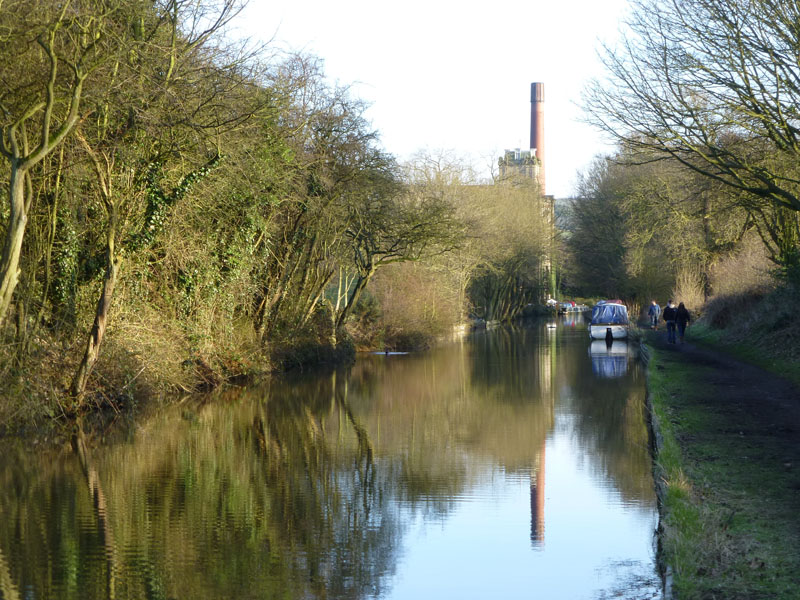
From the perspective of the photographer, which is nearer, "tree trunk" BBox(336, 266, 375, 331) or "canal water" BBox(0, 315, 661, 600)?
"canal water" BBox(0, 315, 661, 600)

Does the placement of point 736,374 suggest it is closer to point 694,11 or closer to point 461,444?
point 694,11

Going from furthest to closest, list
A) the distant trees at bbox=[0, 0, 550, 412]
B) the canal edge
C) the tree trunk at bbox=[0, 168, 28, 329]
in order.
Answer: the distant trees at bbox=[0, 0, 550, 412]
the tree trunk at bbox=[0, 168, 28, 329]
the canal edge

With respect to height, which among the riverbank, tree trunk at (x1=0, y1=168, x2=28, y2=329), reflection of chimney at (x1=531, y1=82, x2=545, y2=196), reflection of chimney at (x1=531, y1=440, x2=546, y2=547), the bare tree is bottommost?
reflection of chimney at (x1=531, y1=440, x2=546, y2=547)

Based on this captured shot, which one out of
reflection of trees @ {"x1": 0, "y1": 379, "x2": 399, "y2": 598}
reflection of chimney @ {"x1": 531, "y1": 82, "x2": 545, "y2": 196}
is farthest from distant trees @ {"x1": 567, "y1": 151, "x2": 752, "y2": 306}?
reflection of chimney @ {"x1": 531, "y1": 82, "x2": 545, "y2": 196}

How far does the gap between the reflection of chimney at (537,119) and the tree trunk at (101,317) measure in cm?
8165

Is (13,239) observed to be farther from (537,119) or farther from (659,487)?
(537,119)

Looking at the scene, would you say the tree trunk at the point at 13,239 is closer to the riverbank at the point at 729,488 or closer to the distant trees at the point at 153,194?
the distant trees at the point at 153,194

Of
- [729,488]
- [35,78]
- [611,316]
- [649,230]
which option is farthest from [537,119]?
[729,488]

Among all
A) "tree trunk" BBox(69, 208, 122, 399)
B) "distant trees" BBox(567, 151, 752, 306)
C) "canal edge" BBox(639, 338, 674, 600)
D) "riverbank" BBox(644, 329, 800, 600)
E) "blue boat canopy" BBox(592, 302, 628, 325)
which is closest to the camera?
"riverbank" BBox(644, 329, 800, 600)

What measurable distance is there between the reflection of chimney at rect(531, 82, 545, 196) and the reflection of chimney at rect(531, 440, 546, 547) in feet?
280

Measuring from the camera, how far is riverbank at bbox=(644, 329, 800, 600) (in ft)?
21.5

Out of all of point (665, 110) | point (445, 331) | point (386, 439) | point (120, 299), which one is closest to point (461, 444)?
point (386, 439)

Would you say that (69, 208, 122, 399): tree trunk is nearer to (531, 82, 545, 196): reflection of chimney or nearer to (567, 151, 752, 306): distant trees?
(567, 151, 752, 306): distant trees

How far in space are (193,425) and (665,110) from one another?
12.5 meters
